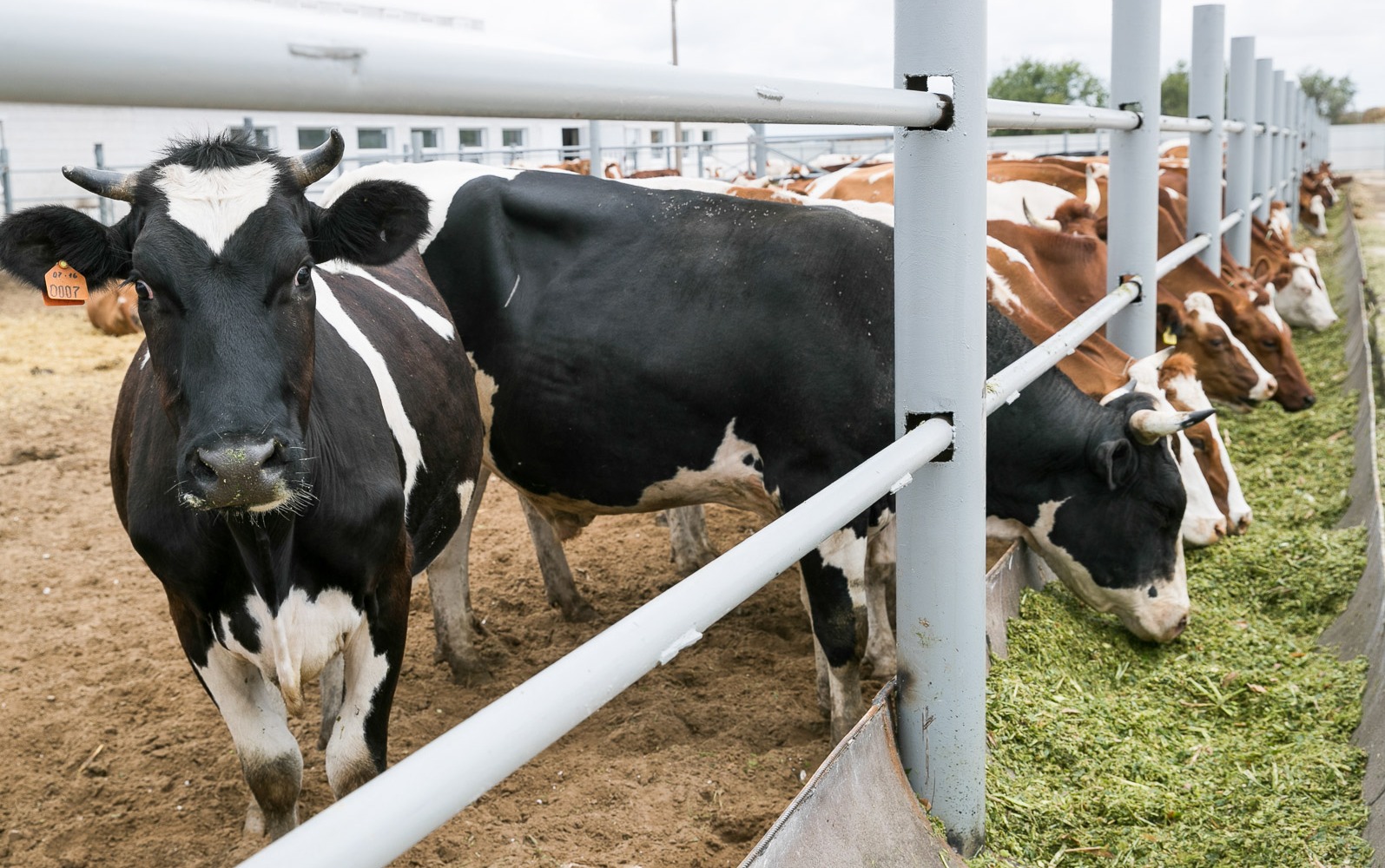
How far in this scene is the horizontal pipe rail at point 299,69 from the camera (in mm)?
617

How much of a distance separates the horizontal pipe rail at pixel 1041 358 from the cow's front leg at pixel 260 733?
5.44 feet

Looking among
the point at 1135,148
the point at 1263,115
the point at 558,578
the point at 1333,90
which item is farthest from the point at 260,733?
the point at 1333,90

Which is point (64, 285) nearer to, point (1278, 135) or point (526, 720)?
point (526, 720)

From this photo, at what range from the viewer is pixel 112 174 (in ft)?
6.79

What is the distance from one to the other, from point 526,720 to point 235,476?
1056 millimetres

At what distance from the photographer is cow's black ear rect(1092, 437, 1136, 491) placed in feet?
10.6

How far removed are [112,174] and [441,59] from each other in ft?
4.96

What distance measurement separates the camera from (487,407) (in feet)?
12.2

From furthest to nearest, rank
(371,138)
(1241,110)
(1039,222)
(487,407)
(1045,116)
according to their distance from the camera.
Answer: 1. (371,138)
2. (1241,110)
3. (1039,222)
4. (487,407)
5. (1045,116)

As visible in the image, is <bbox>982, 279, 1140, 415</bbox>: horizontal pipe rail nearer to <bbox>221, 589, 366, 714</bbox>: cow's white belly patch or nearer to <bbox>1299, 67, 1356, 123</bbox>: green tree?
<bbox>221, 589, 366, 714</bbox>: cow's white belly patch

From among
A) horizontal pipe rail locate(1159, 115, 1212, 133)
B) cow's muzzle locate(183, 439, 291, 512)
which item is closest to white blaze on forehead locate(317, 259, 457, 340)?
cow's muzzle locate(183, 439, 291, 512)

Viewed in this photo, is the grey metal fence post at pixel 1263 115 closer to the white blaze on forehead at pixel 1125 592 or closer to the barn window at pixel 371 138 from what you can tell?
the white blaze on forehead at pixel 1125 592

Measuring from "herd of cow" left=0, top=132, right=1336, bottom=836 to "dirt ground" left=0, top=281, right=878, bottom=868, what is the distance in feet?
0.68

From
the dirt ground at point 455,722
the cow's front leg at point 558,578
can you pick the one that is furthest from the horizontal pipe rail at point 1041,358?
the cow's front leg at point 558,578
